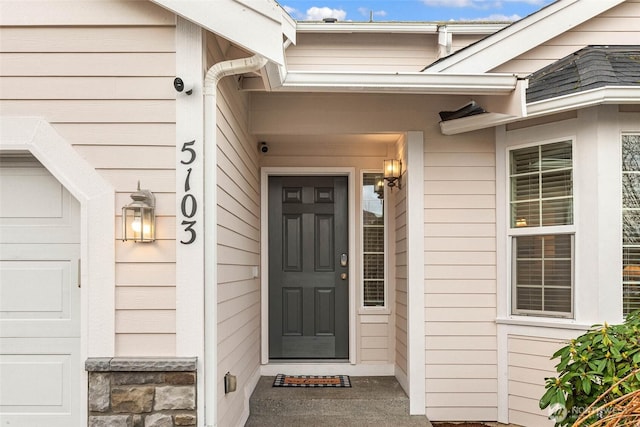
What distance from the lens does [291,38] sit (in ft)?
9.99

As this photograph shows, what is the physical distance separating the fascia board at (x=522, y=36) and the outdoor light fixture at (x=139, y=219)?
2.27 meters

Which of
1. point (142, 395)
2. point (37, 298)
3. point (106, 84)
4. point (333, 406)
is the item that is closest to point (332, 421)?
point (333, 406)

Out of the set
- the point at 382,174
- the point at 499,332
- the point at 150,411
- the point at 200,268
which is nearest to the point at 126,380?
the point at 150,411

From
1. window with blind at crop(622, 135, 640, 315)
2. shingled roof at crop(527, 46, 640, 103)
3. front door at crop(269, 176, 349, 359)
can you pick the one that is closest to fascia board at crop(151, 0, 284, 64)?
shingled roof at crop(527, 46, 640, 103)

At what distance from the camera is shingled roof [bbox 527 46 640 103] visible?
3066mm

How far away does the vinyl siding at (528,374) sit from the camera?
3383mm

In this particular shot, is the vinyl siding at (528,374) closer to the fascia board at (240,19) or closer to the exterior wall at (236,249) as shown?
the exterior wall at (236,249)

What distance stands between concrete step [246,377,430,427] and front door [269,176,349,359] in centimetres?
53

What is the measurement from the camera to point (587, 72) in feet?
10.4

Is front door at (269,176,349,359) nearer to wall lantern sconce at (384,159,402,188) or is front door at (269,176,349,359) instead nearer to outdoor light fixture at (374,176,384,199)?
outdoor light fixture at (374,176,384,199)

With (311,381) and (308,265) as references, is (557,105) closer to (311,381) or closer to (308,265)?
(308,265)

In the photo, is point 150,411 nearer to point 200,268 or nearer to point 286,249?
point 200,268

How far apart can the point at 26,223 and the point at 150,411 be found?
3.85 ft

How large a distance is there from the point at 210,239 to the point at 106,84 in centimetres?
94
